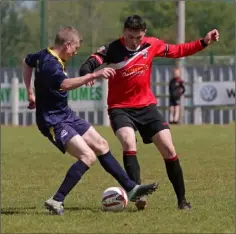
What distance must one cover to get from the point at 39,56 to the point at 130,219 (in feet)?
6.03

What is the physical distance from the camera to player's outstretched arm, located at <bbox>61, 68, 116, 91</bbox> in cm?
822

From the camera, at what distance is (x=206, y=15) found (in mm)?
34438

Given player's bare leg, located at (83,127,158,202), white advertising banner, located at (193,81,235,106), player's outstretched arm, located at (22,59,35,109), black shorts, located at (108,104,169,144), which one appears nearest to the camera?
player's bare leg, located at (83,127,158,202)

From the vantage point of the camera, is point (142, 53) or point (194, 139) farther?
point (194, 139)

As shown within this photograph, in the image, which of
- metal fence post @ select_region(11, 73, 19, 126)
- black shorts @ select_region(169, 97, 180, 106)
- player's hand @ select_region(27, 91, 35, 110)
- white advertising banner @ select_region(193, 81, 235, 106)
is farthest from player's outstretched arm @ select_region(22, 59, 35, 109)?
white advertising banner @ select_region(193, 81, 235, 106)

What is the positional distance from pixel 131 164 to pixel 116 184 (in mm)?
2723

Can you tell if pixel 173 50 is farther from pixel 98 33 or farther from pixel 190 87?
pixel 98 33

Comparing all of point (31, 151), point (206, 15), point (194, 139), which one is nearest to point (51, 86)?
point (31, 151)

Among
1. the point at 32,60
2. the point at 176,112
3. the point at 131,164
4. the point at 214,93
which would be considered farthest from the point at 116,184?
the point at 214,93

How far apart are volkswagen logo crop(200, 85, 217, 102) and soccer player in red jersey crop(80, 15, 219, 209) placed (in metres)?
20.2

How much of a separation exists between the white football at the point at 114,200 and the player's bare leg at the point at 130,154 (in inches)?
6.3

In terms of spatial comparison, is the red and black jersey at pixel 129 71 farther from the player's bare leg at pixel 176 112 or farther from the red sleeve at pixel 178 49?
the player's bare leg at pixel 176 112

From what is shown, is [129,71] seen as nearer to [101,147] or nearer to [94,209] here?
[101,147]

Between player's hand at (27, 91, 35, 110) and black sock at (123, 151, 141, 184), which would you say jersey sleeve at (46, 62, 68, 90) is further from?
black sock at (123, 151, 141, 184)
